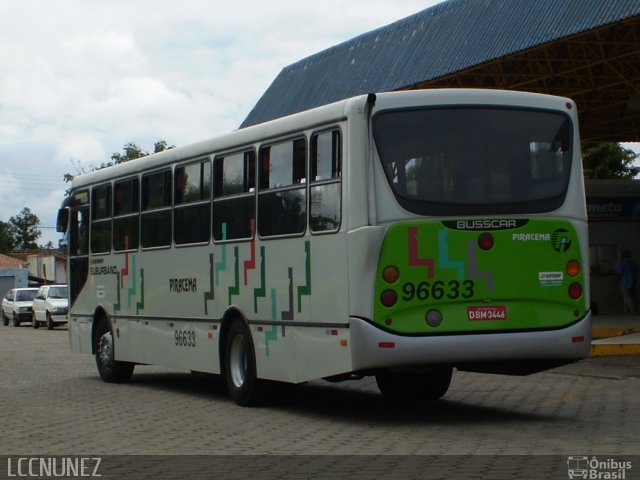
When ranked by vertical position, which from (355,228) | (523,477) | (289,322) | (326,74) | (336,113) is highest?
(326,74)

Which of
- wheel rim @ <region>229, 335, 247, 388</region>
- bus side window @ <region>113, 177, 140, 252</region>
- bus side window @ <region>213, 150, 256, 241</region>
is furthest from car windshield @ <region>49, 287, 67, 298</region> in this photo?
wheel rim @ <region>229, 335, 247, 388</region>

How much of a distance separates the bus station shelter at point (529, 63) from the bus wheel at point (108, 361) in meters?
11.8

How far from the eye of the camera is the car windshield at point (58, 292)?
49.0 metres

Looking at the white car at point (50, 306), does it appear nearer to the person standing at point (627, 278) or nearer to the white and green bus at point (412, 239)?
the person standing at point (627, 278)

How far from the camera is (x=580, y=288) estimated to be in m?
12.9

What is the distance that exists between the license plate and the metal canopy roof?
13449 mm

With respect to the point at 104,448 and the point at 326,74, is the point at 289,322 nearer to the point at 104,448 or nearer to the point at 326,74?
the point at 104,448

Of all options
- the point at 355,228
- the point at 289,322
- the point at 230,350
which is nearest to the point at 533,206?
the point at 355,228

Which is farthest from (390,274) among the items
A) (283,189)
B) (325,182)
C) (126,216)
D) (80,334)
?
(80,334)

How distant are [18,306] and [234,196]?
41.0m

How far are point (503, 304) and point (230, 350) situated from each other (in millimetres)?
3900

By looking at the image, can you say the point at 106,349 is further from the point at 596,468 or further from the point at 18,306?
the point at 18,306

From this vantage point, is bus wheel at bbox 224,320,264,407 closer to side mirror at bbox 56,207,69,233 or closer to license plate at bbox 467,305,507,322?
license plate at bbox 467,305,507,322

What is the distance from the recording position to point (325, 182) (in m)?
12.9
